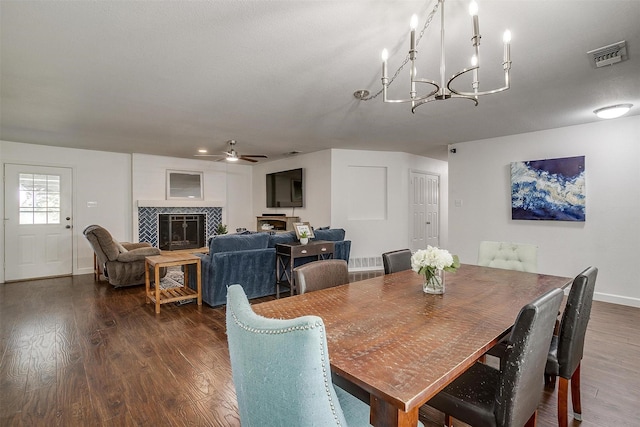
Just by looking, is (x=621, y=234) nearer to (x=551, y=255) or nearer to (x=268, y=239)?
(x=551, y=255)

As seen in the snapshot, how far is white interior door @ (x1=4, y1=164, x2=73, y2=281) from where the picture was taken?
16.3 feet

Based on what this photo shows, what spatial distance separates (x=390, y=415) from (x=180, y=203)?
667 cm

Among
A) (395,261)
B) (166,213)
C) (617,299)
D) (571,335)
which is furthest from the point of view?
(166,213)

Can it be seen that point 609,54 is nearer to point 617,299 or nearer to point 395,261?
point 395,261

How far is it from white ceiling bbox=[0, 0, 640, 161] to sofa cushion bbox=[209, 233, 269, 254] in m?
1.49

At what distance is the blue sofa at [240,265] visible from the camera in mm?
3672

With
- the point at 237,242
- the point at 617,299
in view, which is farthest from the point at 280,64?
the point at 617,299

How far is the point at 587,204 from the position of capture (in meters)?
4.01

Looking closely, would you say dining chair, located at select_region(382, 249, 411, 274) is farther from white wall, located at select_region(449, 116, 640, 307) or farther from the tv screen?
the tv screen

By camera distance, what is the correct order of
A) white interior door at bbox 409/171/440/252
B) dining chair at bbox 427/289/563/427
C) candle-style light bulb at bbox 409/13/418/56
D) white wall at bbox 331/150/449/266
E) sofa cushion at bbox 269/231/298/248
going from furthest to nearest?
white interior door at bbox 409/171/440/252 → white wall at bbox 331/150/449/266 → sofa cushion at bbox 269/231/298/248 → candle-style light bulb at bbox 409/13/418/56 → dining chair at bbox 427/289/563/427

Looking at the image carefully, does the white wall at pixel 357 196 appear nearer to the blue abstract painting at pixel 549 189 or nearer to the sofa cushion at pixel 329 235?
the sofa cushion at pixel 329 235

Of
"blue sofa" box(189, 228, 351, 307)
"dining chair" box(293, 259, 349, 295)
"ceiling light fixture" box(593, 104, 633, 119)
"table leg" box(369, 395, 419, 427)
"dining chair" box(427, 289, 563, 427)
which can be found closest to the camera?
"table leg" box(369, 395, 419, 427)

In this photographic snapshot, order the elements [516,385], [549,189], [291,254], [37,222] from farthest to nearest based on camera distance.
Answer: [37,222] → [549,189] → [291,254] → [516,385]

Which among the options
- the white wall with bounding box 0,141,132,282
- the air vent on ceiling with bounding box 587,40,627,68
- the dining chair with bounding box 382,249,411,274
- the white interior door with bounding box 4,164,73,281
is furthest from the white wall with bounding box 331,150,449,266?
the white interior door with bounding box 4,164,73,281
